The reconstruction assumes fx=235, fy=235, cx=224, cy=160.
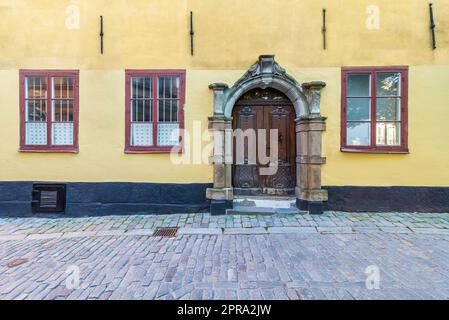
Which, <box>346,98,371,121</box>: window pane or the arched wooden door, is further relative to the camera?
the arched wooden door

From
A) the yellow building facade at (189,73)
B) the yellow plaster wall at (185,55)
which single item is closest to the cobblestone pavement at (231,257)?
the yellow building facade at (189,73)

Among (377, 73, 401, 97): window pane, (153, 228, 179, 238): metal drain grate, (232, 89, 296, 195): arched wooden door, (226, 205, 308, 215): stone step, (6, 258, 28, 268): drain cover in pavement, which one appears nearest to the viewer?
(6, 258, 28, 268): drain cover in pavement

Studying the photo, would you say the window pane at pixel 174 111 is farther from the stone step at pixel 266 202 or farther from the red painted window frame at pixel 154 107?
the stone step at pixel 266 202

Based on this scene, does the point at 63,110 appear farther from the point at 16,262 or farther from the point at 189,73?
the point at 16,262

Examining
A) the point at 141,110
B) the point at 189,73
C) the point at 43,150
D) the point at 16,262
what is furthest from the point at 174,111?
the point at 16,262

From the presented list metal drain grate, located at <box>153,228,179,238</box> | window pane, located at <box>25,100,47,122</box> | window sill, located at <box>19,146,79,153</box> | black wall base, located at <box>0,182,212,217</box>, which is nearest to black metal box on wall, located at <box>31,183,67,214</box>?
black wall base, located at <box>0,182,212,217</box>

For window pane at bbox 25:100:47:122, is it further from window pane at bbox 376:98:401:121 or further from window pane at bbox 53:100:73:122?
window pane at bbox 376:98:401:121

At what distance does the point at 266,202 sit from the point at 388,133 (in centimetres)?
338

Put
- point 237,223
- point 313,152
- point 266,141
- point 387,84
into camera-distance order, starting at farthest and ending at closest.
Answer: point 266,141
point 387,84
point 313,152
point 237,223

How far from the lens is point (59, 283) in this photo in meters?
2.85

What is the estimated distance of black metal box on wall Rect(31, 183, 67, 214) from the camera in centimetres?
571

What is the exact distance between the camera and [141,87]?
5.80 m

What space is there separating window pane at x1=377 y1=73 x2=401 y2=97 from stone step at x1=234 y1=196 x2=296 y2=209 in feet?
11.0
